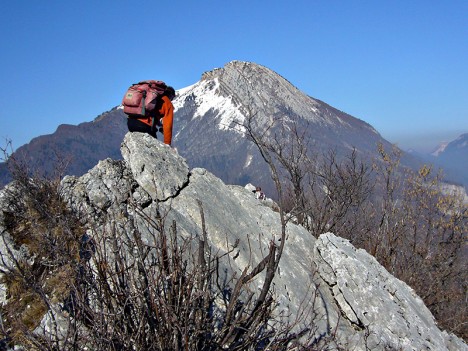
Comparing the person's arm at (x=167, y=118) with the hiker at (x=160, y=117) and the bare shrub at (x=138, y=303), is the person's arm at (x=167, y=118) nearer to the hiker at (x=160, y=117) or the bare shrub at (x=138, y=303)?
the hiker at (x=160, y=117)

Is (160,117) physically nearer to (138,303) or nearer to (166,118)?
(166,118)

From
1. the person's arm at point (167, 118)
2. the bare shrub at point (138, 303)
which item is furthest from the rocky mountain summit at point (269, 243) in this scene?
the bare shrub at point (138, 303)

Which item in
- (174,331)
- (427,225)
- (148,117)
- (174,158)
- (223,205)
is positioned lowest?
(427,225)

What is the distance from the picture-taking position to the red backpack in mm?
8898

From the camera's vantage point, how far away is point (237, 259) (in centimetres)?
783

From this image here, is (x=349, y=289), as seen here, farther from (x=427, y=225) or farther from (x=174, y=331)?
(x=427, y=225)

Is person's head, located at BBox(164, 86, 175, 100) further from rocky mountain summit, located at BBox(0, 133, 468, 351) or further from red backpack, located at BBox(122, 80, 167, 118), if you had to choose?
rocky mountain summit, located at BBox(0, 133, 468, 351)

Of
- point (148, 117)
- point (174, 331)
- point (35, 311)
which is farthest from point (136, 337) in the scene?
point (148, 117)

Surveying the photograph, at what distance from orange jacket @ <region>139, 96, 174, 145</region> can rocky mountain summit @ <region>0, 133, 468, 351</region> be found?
519mm

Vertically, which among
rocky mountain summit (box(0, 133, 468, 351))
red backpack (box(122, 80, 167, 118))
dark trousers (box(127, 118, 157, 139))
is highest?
red backpack (box(122, 80, 167, 118))

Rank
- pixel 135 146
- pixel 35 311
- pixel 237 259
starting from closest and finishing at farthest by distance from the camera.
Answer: pixel 35 311
pixel 237 259
pixel 135 146

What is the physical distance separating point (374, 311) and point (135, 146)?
552cm

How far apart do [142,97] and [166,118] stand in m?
0.75

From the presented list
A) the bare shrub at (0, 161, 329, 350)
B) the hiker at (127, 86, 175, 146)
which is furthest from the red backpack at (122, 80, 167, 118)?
the bare shrub at (0, 161, 329, 350)
